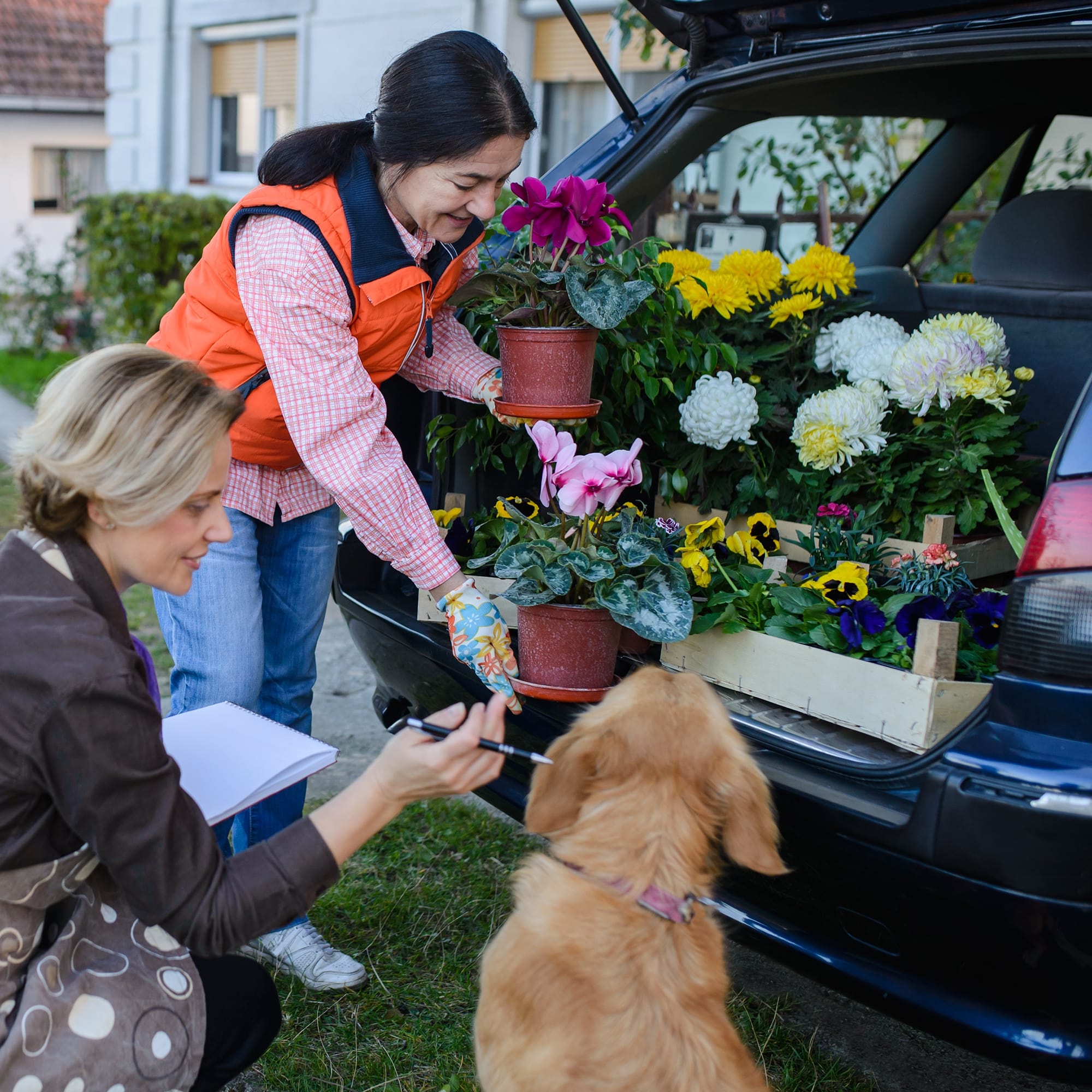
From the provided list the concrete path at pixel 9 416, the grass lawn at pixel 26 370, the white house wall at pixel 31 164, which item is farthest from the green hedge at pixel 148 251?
the white house wall at pixel 31 164

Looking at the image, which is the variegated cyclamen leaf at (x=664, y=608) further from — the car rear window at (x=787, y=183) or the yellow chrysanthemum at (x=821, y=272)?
the car rear window at (x=787, y=183)

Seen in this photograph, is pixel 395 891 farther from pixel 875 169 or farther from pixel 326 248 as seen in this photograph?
pixel 875 169

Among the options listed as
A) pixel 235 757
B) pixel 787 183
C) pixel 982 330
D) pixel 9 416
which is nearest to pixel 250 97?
pixel 9 416

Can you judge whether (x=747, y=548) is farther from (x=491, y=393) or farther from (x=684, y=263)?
(x=684, y=263)

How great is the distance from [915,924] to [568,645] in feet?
2.82

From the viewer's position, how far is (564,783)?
74.1 inches

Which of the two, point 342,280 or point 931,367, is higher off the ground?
point 342,280

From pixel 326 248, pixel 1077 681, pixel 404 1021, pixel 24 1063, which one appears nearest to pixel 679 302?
pixel 326 248

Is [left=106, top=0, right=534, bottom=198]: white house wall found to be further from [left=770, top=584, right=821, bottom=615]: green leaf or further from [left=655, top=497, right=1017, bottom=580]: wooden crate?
[left=770, top=584, right=821, bottom=615]: green leaf

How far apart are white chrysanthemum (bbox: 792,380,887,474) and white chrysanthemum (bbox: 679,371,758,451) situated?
188 millimetres

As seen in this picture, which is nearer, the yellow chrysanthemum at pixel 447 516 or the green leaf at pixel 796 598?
the green leaf at pixel 796 598

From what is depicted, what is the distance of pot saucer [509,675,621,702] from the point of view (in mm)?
2520

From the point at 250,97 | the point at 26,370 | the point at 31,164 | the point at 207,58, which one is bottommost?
the point at 26,370

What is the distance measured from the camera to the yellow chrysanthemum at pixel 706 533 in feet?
9.77
